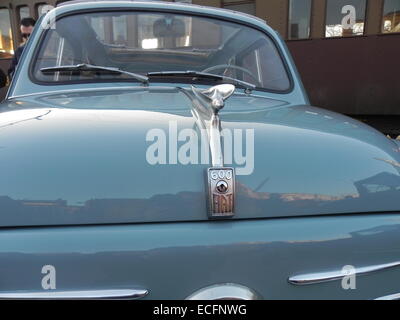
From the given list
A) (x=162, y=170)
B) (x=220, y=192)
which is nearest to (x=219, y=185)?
(x=220, y=192)

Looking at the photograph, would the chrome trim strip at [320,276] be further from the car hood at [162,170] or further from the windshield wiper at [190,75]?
the windshield wiper at [190,75]

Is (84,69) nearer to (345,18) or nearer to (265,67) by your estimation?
(265,67)

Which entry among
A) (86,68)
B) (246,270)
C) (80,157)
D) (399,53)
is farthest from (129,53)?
(399,53)

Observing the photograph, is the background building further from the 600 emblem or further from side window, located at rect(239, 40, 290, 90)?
the 600 emblem

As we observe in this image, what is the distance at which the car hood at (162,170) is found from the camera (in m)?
0.96

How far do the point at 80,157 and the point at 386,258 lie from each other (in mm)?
886

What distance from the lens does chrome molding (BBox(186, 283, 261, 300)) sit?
0.97m

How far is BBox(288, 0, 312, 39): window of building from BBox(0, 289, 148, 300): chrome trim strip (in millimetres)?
8049

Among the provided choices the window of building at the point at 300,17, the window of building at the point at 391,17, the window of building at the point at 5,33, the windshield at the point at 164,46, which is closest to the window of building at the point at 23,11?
the window of building at the point at 5,33

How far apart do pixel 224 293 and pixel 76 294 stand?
371mm

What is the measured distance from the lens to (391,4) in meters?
7.34

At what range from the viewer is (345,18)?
763cm

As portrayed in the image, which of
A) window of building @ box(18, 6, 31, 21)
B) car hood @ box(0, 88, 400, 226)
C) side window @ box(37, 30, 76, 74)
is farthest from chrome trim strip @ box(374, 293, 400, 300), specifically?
window of building @ box(18, 6, 31, 21)

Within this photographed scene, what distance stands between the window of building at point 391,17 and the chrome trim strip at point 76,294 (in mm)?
8023
